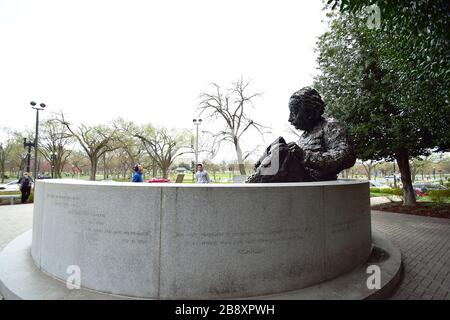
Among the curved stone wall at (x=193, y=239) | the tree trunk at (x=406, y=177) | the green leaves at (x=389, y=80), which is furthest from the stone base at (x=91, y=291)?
the tree trunk at (x=406, y=177)

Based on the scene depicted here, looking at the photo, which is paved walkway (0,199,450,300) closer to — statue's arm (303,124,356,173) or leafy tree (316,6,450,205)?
statue's arm (303,124,356,173)

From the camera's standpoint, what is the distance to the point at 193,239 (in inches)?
114

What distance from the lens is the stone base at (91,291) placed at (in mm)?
2906

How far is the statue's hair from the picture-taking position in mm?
5369

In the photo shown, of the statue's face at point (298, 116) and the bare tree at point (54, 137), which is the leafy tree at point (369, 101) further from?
the bare tree at point (54, 137)

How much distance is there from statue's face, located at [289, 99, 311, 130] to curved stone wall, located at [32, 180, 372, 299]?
2479 millimetres

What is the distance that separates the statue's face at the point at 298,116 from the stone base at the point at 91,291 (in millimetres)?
2890

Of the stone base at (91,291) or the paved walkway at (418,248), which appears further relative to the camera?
the paved walkway at (418,248)

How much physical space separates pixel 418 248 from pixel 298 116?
431 cm

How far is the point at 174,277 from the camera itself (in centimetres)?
285

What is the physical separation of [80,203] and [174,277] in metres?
1.56

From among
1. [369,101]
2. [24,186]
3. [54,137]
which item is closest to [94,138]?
[54,137]
